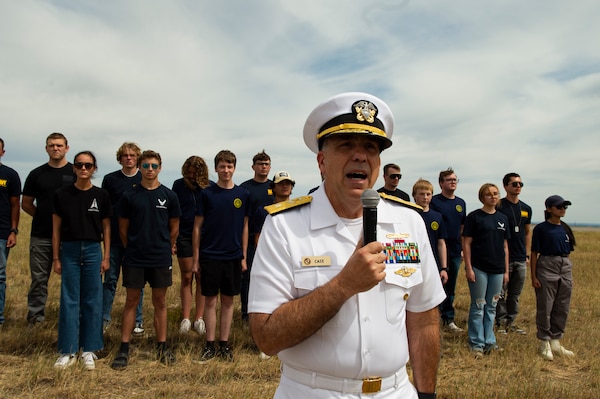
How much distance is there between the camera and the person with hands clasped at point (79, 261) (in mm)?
5594

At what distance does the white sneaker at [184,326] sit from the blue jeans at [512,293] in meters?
5.38

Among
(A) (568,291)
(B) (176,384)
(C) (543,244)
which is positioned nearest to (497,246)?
(C) (543,244)

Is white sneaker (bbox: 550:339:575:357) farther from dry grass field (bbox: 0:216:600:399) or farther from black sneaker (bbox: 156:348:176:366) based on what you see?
black sneaker (bbox: 156:348:176:366)

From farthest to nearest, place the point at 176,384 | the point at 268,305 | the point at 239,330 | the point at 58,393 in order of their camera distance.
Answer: the point at 239,330
the point at 176,384
the point at 58,393
the point at 268,305

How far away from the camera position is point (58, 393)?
4688 millimetres

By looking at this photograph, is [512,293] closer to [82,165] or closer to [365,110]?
[82,165]

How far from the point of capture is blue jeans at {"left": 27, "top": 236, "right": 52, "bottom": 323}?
675 centimetres

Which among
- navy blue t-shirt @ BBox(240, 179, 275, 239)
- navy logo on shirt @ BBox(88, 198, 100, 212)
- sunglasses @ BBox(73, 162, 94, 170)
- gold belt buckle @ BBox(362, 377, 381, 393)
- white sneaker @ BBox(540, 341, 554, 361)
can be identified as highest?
sunglasses @ BBox(73, 162, 94, 170)

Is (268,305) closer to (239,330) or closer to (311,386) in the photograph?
(311,386)

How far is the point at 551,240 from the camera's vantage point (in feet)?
22.8

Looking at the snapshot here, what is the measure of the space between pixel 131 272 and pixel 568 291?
6.16 m

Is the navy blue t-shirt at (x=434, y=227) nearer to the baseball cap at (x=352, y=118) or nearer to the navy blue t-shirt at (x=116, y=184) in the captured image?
the navy blue t-shirt at (x=116, y=184)

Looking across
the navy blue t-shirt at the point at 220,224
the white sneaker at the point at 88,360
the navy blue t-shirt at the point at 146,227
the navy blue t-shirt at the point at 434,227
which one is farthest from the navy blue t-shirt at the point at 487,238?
the white sneaker at the point at 88,360

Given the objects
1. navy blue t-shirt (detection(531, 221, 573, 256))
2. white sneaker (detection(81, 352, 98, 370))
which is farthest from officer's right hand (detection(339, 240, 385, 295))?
navy blue t-shirt (detection(531, 221, 573, 256))
